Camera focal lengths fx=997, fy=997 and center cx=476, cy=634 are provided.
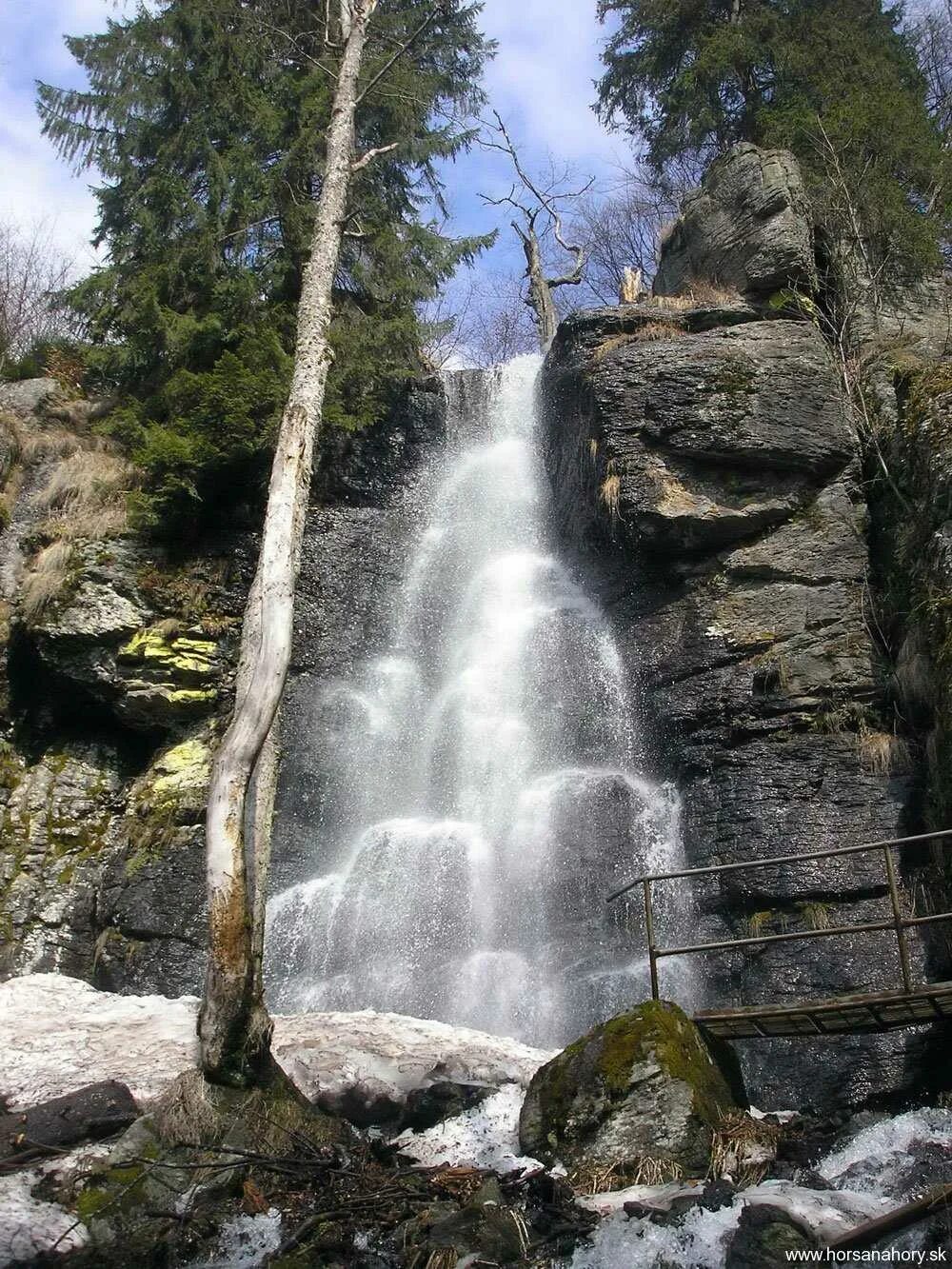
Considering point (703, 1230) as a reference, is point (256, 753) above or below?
above

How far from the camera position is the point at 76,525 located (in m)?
13.1

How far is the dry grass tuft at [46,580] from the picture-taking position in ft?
39.8

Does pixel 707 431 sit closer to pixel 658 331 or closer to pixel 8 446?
pixel 658 331

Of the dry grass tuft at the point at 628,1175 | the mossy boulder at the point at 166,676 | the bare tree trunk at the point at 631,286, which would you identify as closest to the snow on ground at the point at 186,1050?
the dry grass tuft at the point at 628,1175

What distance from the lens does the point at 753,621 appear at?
11094 millimetres

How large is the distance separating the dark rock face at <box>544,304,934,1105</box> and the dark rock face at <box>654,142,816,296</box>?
4.73ft

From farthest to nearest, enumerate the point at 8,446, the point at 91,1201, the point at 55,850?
the point at 8,446 < the point at 55,850 < the point at 91,1201

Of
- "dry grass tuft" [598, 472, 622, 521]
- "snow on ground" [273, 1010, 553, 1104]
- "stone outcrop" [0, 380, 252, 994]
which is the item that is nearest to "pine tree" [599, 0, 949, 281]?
"dry grass tuft" [598, 472, 622, 521]

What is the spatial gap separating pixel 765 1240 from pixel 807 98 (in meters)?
18.6

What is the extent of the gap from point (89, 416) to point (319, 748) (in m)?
6.97

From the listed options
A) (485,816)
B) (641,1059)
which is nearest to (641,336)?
(485,816)

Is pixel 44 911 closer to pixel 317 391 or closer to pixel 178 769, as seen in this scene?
pixel 178 769

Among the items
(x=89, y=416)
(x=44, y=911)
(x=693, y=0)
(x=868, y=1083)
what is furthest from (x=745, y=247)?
(x=44, y=911)

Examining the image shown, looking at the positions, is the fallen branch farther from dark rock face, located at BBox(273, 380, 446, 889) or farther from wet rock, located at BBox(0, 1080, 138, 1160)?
dark rock face, located at BBox(273, 380, 446, 889)
